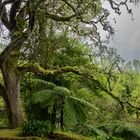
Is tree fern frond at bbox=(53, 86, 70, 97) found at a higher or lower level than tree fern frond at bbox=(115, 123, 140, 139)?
higher

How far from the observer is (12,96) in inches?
610

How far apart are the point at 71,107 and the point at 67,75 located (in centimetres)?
784

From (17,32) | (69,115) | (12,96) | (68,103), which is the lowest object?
(69,115)

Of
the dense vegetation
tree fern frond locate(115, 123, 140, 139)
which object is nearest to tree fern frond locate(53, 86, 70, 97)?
the dense vegetation

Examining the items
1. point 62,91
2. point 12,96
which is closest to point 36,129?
point 62,91

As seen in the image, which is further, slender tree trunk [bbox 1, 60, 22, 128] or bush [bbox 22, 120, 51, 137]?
slender tree trunk [bbox 1, 60, 22, 128]

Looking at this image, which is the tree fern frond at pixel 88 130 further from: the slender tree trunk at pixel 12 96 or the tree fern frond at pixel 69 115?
the slender tree trunk at pixel 12 96

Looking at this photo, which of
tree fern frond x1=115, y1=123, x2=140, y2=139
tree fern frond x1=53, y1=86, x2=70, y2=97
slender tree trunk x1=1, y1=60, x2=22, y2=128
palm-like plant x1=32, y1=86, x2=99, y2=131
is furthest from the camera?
tree fern frond x1=115, y1=123, x2=140, y2=139

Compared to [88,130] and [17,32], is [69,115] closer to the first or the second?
[88,130]

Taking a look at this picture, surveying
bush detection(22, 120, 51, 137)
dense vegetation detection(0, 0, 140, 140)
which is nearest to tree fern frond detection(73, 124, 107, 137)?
dense vegetation detection(0, 0, 140, 140)

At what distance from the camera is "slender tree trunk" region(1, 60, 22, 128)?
15383mm

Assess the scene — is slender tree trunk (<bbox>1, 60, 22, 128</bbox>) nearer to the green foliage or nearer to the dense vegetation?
the dense vegetation

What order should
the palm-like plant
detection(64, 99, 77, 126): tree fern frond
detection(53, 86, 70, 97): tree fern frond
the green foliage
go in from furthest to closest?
detection(53, 86, 70, 97): tree fern frond
the green foliage
the palm-like plant
detection(64, 99, 77, 126): tree fern frond

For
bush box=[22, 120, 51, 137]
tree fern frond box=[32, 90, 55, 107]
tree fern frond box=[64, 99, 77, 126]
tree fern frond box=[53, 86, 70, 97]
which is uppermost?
tree fern frond box=[53, 86, 70, 97]
